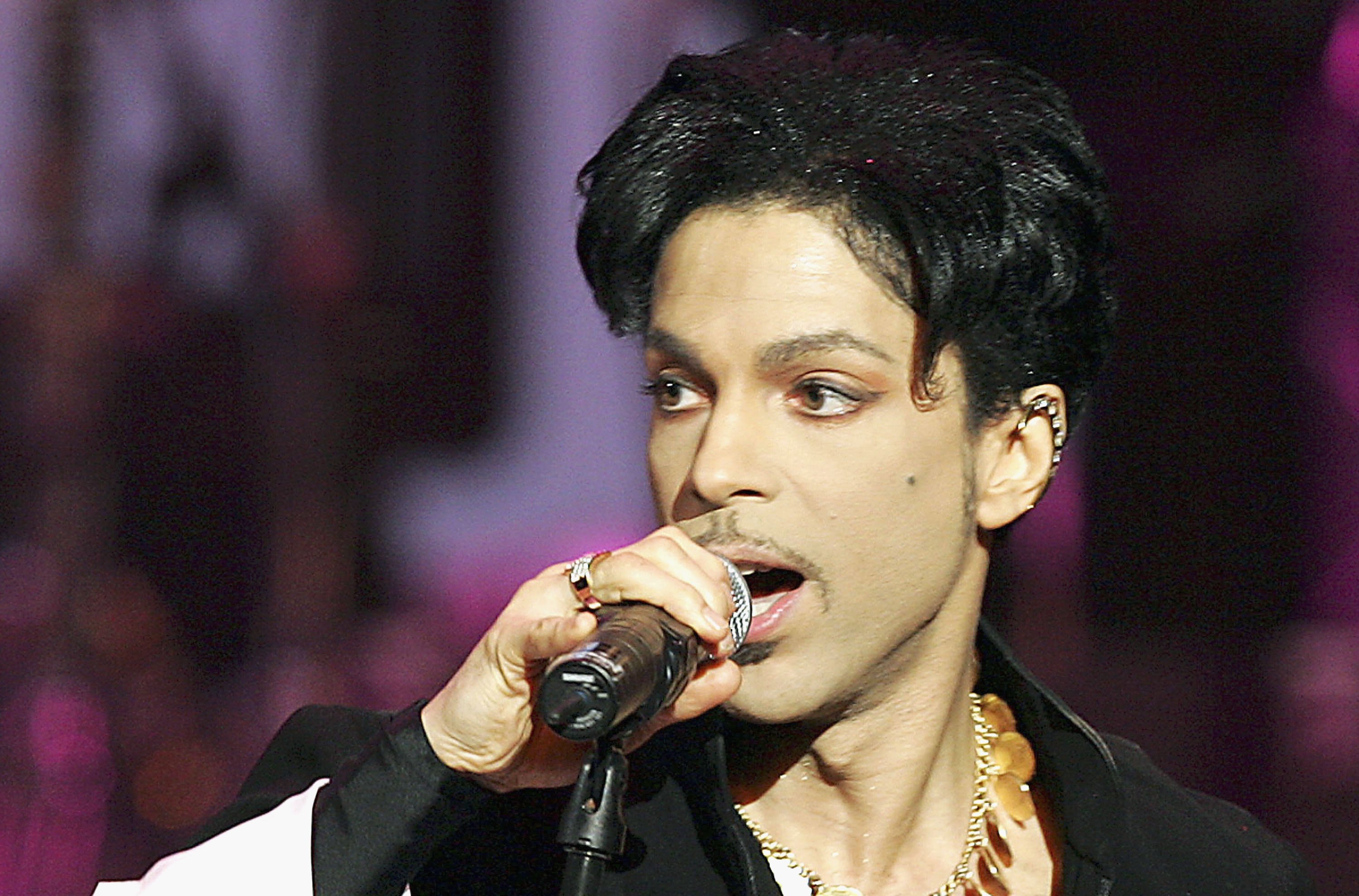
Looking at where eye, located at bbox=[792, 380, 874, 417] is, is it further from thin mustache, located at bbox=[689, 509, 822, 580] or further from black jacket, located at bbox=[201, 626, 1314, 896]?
black jacket, located at bbox=[201, 626, 1314, 896]

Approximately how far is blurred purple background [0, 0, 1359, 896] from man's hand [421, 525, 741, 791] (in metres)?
2.46

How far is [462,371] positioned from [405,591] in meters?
0.53

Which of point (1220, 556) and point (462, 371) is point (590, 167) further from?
point (1220, 556)

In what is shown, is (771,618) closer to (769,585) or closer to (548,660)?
(769,585)

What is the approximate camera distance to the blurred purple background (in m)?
3.97

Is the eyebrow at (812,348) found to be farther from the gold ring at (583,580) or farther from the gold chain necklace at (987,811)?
the gold chain necklace at (987,811)

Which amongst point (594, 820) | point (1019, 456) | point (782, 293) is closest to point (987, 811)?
point (1019, 456)

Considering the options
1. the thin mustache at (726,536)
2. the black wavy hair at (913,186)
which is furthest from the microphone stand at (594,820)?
the black wavy hair at (913,186)

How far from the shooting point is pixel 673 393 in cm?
183

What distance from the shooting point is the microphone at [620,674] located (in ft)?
Result: 3.85

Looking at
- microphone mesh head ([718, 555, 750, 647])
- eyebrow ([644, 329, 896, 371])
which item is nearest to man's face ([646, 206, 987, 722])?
eyebrow ([644, 329, 896, 371])

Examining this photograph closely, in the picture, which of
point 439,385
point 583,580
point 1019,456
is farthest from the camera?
point 439,385

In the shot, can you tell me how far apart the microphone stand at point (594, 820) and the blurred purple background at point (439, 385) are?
278cm

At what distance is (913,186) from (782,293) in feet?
0.60
